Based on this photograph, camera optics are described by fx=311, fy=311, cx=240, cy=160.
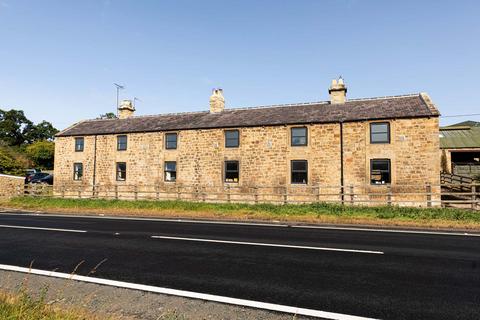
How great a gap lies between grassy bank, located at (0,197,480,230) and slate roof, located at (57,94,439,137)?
6.83 meters

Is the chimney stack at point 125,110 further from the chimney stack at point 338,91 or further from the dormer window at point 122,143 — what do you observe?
the chimney stack at point 338,91

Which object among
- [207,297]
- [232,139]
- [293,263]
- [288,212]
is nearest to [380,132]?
[288,212]

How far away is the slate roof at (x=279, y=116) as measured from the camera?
19844 mm

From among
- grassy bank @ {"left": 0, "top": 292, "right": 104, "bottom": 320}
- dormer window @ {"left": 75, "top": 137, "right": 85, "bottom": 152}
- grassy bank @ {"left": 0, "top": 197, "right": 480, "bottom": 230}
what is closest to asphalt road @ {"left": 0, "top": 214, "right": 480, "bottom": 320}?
grassy bank @ {"left": 0, "top": 292, "right": 104, "bottom": 320}

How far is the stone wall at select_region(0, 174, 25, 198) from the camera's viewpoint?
77.7 feet

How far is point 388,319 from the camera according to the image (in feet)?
12.5

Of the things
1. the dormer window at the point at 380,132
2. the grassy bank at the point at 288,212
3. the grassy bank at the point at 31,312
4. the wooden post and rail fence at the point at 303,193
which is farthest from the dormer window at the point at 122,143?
the grassy bank at the point at 31,312

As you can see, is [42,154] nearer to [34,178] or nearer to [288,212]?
[34,178]

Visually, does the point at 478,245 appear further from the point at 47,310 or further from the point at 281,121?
the point at 281,121

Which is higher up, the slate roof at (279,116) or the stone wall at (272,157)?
the slate roof at (279,116)

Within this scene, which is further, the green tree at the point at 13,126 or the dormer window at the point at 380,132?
the green tree at the point at 13,126

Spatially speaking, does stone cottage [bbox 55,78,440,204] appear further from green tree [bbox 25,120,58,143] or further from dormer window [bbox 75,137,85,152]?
green tree [bbox 25,120,58,143]

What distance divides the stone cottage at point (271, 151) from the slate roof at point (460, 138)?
13.5 meters

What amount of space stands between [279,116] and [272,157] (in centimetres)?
329
